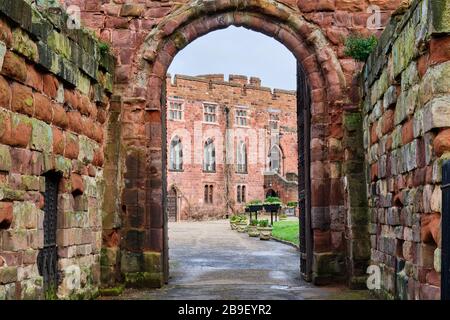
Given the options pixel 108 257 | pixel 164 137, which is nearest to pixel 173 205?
pixel 164 137

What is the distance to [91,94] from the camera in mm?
8922

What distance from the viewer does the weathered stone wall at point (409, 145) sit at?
5441mm

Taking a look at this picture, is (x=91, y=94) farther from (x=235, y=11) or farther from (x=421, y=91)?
(x=421, y=91)

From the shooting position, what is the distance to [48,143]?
6.99 metres

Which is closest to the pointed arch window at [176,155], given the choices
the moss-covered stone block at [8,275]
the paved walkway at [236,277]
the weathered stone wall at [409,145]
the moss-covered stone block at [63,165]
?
the paved walkway at [236,277]

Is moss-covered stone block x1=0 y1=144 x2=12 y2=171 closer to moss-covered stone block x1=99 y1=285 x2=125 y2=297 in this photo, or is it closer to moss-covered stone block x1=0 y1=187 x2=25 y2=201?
moss-covered stone block x1=0 y1=187 x2=25 y2=201

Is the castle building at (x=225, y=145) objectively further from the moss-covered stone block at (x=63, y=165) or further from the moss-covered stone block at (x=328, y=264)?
the moss-covered stone block at (x=63, y=165)

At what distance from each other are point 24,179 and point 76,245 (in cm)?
222

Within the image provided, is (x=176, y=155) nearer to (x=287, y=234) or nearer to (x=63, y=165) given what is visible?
(x=287, y=234)

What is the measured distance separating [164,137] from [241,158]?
3648cm

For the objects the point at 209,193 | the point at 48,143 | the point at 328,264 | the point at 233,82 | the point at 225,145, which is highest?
the point at 233,82

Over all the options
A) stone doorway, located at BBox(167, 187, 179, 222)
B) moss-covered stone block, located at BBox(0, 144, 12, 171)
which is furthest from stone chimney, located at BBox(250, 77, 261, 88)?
moss-covered stone block, located at BBox(0, 144, 12, 171)

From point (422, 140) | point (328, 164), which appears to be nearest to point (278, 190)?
point (328, 164)

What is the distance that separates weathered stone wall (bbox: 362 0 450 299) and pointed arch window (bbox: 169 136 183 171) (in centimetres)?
3500
